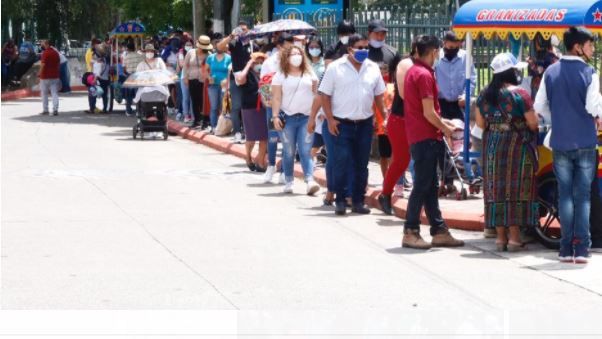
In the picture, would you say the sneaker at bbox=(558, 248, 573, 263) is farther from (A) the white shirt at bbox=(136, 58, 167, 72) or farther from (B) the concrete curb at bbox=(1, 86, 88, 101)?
(B) the concrete curb at bbox=(1, 86, 88, 101)

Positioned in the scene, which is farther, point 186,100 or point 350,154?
point 186,100

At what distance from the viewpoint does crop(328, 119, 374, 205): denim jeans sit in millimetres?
13859

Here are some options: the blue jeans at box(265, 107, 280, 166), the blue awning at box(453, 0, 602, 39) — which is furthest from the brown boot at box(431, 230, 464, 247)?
the blue jeans at box(265, 107, 280, 166)

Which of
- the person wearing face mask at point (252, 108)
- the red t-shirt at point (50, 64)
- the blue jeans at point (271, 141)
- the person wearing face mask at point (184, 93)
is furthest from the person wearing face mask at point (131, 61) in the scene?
the blue jeans at point (271, 141)

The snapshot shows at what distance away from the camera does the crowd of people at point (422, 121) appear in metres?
10.9

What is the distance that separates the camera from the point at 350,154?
1398 centimetres

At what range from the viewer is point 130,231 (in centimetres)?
1284

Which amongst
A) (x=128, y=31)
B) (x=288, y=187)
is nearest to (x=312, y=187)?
(x=288, y=187)

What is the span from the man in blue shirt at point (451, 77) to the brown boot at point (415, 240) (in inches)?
139

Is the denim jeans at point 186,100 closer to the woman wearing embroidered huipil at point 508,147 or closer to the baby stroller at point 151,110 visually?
the baby stroller at point 151,110

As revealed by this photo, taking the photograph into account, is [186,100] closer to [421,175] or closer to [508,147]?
[421,175]

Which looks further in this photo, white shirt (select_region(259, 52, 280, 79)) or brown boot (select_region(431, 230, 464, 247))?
white shirt (select_region(259, 52, 280, 79))

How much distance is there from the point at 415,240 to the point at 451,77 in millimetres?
3710

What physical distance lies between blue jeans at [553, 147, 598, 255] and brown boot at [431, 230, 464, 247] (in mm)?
1207
